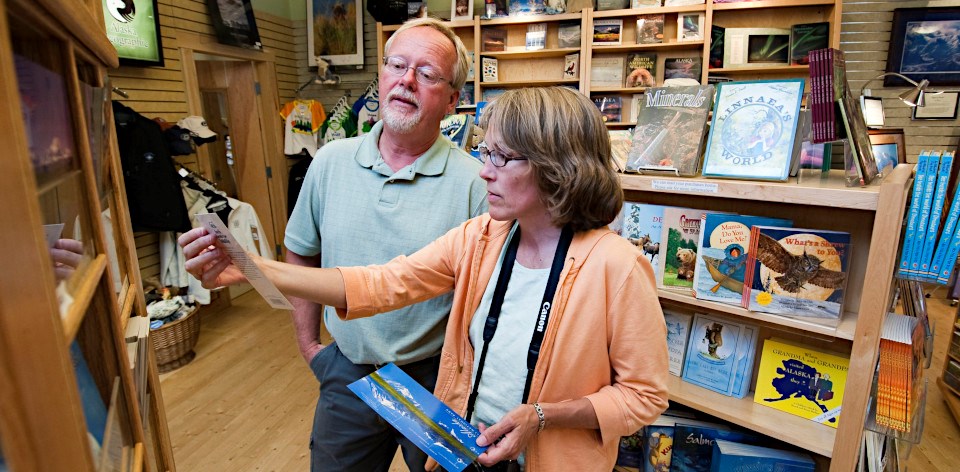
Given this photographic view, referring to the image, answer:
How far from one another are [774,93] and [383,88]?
47.5 inches

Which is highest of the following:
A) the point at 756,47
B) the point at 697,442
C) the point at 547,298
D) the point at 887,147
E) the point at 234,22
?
the point at 234,22

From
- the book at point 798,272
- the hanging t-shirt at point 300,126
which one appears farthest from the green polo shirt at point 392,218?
the hanging t-shirt at point 300,126

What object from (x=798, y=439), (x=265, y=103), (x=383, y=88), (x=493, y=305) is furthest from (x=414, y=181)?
(x=265, y=103)

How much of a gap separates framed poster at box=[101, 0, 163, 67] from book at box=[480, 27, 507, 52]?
299cm

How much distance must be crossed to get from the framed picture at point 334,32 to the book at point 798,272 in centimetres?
565

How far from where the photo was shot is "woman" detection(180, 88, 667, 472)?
1081mm

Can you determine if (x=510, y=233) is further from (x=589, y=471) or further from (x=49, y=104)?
(x=49, y=104)

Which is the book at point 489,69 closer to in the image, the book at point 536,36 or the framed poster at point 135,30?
the book at point 536,36

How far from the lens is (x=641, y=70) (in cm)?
502

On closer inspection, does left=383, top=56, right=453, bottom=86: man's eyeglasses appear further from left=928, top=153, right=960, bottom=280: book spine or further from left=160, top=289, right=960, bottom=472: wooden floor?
left=160, top=289, right=960, bottom=472: wooden floor

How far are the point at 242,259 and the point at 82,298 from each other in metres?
0.26

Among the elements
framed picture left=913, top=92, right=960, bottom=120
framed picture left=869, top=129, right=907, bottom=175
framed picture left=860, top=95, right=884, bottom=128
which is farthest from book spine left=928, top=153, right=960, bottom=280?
framed picture left=913, top=92, right=960, bottom=120

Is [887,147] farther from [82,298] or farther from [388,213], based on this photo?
[82,298]

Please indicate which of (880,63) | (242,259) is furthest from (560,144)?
(880,63)
